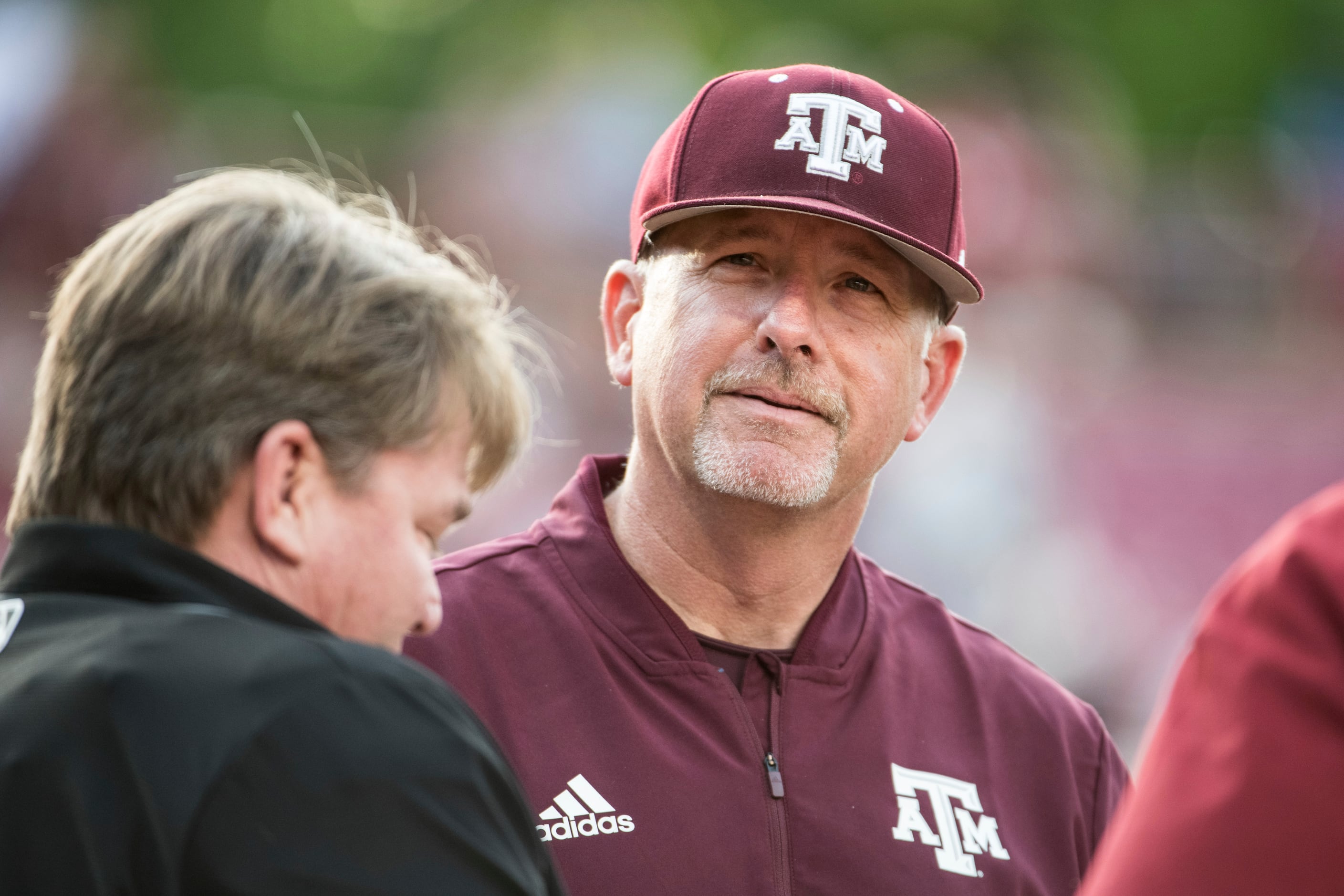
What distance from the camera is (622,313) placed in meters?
2.69

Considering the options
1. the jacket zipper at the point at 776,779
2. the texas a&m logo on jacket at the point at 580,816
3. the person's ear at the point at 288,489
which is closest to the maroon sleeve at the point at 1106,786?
the jacket zipper at the point at 776,779

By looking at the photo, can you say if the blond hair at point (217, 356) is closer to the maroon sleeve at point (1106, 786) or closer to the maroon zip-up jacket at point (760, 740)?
the maroon zip-up jacket at point (760, 740)

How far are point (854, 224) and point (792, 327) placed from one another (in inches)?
7.3

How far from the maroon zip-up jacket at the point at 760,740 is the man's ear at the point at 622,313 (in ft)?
0.70

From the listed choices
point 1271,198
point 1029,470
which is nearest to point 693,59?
point 1271,198

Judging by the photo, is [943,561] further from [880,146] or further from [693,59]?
[693,59]

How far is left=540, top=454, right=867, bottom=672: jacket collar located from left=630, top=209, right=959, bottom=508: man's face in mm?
150

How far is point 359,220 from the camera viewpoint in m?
1.54

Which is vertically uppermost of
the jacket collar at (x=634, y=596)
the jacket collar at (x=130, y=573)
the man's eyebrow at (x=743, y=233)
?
the man's eyebrow at (x=743, y=233)

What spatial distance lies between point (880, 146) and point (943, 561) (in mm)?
7771

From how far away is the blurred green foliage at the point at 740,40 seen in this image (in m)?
18.3

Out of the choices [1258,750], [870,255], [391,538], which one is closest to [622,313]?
[870,255]

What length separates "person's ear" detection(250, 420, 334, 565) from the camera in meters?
1.35

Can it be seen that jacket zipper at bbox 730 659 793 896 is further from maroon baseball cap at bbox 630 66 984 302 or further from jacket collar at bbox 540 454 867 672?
maroon baseball cap at bbox 630 66 984 302
